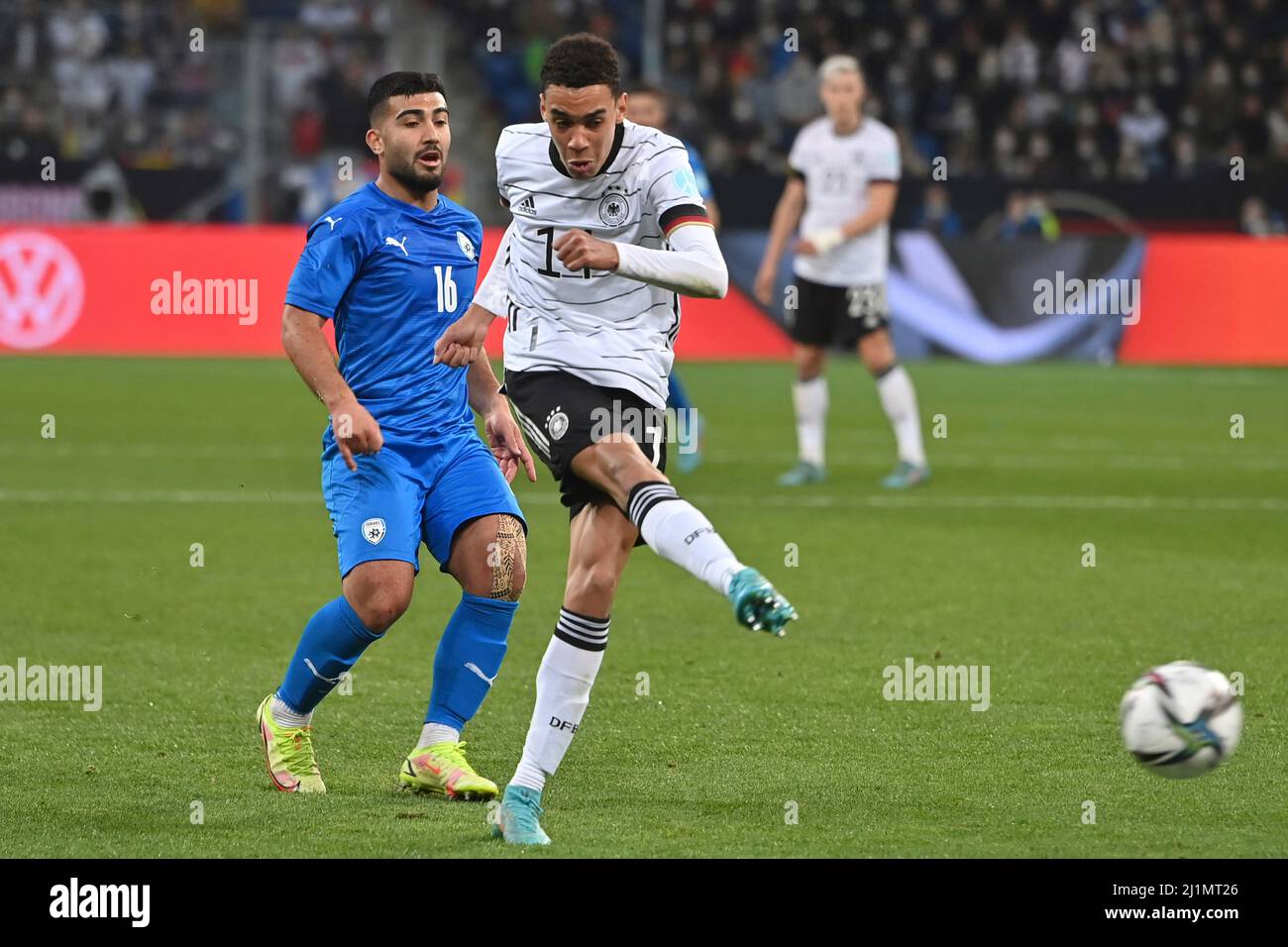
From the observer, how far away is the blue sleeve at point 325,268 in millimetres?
5258

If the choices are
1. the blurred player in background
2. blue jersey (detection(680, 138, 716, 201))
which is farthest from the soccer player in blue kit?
the blurred player in background

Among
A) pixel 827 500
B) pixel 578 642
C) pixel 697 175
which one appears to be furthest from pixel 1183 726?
pixel 827 500

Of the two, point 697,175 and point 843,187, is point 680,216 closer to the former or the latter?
point 697,175

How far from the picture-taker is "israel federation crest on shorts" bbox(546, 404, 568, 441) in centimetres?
490

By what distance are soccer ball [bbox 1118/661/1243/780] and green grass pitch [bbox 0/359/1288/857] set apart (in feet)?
0.64

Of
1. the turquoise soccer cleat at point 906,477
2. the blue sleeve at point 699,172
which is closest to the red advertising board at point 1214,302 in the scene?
the blue sleeve at point 699,172

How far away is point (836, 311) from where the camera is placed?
12188mm

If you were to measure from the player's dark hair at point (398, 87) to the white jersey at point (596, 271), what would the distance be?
1.25 feet

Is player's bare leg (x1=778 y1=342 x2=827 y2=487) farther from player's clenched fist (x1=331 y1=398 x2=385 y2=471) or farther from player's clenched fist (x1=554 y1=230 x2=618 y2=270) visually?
player's clenched fist (x1=554 y1=230 x2=618 y2=270)

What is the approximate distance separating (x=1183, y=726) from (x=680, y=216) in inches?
68.6

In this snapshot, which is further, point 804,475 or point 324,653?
point 804,475

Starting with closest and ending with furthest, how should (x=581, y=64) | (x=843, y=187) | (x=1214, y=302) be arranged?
1. (x=581, y=64)
2. (x=843, y=187)
3. (x=1214, y=302)

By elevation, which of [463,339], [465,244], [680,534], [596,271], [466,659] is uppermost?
[465,244]

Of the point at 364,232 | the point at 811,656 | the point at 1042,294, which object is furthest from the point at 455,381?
the point at 1042,294
